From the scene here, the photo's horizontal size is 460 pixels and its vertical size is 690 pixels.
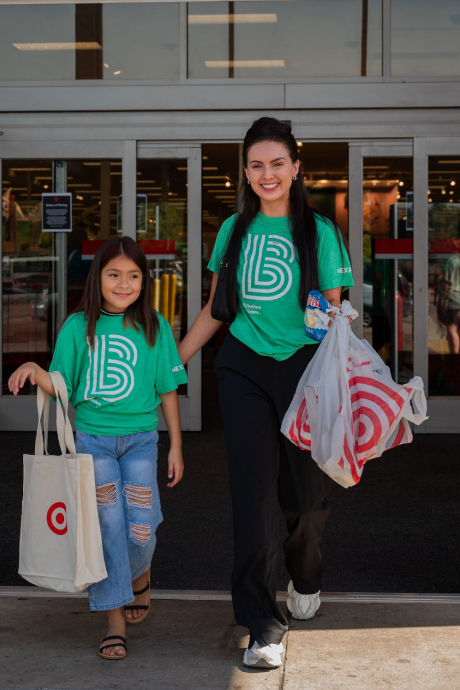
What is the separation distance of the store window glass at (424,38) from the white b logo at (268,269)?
15.4 ft

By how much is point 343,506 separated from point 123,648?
2501mm

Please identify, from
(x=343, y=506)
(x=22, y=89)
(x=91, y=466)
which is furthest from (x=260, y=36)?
(x=91, y=466)

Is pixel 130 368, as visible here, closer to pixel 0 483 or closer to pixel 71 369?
pixel 71 369

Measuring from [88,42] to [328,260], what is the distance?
5089 millimetres

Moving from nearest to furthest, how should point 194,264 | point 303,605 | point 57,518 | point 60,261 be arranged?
point 57,518 → point 303,605 → point 194,264 → point 60,261

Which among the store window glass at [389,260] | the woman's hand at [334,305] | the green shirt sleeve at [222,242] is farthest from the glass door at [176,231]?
the woman's hand at [334,305]

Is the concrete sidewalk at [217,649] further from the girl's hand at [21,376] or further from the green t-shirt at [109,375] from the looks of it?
the girl's hand at [21,376]

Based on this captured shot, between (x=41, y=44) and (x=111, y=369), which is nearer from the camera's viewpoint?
(x=111, y=369)

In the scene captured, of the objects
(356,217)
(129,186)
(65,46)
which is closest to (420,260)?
(356,217)

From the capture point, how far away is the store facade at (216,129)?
691cm

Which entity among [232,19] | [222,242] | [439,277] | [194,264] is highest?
[232,19]

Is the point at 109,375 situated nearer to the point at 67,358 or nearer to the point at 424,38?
the point at 67,358

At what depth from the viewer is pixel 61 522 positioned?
103 inches

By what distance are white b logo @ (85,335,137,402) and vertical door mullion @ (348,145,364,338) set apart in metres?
4.42
